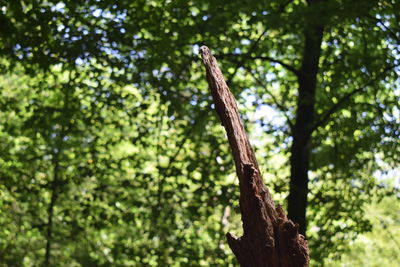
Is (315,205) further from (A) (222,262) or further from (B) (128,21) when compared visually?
(B) (128,21)

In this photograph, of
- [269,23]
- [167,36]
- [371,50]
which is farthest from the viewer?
[371,50]

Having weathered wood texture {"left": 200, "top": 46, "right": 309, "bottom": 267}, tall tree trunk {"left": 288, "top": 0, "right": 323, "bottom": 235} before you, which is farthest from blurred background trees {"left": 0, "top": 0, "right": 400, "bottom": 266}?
weathered wood texture {"left": 200, "top": 46, "right": 309, "bottom": 267}

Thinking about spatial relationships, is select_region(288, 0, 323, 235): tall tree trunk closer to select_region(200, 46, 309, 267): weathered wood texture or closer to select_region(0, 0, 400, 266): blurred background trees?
select_region(0, 0, 400, 266): blurred background trees

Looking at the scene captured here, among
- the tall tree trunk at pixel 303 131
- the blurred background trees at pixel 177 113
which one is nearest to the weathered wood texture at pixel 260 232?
the blurred background trees at pixel 177 113

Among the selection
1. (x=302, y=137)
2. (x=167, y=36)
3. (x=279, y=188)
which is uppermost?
(x=167, y=36)

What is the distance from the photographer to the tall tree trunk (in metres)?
8.38

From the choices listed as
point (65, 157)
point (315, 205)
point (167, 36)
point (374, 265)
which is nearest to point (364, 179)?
point (315, 205)

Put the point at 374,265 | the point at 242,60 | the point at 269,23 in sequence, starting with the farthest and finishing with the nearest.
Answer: the point at 374,265 → the point at 242,60 → the point at 269,23

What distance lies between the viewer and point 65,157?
952 centimetres

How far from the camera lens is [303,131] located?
8711mm

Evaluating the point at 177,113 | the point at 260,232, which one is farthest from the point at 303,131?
the point at 260,232

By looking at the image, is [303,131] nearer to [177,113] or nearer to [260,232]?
[177,113]

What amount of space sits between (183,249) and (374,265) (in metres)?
7.90

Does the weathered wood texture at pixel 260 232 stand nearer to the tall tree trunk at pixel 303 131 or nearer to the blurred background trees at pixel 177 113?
the blurred background trees at pixel 177 113
